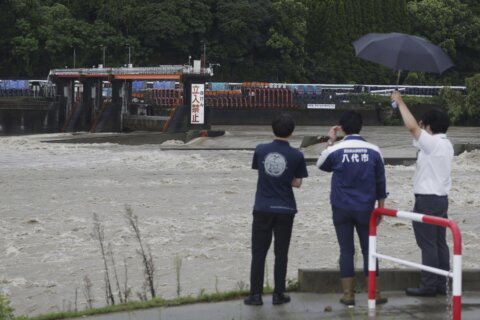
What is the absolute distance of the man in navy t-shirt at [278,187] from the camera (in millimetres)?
8172

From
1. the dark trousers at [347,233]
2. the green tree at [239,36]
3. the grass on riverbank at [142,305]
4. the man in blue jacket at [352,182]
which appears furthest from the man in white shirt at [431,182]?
the green tree at [239,36]

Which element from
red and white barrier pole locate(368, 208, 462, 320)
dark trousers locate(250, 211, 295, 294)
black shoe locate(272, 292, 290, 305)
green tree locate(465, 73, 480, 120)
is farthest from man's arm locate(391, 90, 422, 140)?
green tree locate(465, 73, 480, 120)

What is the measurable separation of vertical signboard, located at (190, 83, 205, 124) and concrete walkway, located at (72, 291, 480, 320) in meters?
36.9

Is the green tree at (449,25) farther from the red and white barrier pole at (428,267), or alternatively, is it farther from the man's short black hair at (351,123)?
the red and white barrier pole at (428,267)

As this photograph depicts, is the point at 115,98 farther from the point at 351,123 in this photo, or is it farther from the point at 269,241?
the point at 351,123

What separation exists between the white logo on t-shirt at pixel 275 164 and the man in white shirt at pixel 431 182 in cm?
112

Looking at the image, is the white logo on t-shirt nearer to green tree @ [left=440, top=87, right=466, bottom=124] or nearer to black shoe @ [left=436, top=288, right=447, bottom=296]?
black shoe @ [left=436, top=288, right=447, bottom=296]

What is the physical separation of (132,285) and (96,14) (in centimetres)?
6133

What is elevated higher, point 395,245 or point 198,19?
point 198,19

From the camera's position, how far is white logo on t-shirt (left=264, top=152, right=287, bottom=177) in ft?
26.7

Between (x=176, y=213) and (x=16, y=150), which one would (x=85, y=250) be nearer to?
(x=176, y=213)

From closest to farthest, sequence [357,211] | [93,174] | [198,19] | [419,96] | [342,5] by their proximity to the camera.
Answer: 1. [357,211]
2. [93,174]
3. [419,96]
4. [198,19]
5. [342,5]

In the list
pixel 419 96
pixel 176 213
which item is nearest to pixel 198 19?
pixel 419 96

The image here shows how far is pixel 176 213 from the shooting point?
18344 mm
